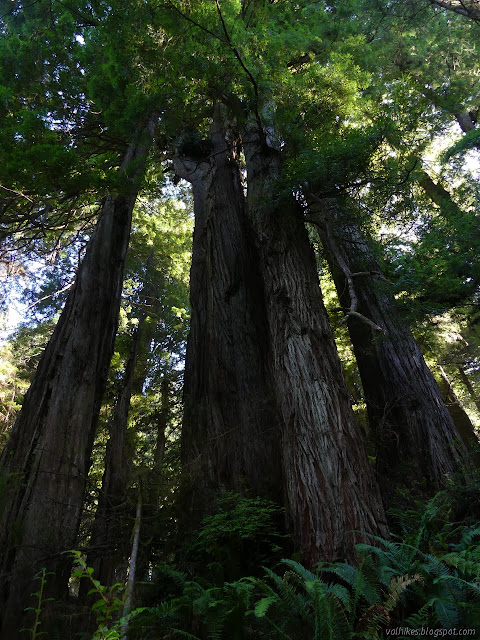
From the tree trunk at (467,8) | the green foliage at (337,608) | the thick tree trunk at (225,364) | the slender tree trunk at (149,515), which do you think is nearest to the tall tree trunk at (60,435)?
the slender tree trunk at (149,515)

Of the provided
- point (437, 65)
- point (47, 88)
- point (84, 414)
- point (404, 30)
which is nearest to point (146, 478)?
point (84, 414)

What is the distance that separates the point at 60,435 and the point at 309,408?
9.84 ft

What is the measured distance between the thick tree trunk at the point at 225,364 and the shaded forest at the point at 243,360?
0.04 meters

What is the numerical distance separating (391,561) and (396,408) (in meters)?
3.72

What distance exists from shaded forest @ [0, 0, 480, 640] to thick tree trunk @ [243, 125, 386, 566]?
0.02 meters

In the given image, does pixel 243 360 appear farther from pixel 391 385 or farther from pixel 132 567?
pixel 132 567

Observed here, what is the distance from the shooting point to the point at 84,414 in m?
4.79

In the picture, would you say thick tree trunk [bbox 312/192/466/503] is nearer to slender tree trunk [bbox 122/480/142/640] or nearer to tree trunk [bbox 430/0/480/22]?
slender tree trunk [bbox 122/480/142/640]

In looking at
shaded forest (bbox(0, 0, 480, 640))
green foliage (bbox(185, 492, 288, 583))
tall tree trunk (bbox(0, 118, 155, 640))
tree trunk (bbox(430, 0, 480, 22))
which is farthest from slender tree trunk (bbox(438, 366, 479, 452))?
tree trunk (bbox(430, 0, 480, 22))

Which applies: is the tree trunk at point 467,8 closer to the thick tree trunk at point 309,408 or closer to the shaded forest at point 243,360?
the shaded forest at point 243,360

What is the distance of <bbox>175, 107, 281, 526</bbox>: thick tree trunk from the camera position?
4.80 metres

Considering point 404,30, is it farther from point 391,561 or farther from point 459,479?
point 391,561

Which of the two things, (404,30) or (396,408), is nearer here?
(396,408)

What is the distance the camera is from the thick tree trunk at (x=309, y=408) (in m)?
3.21
